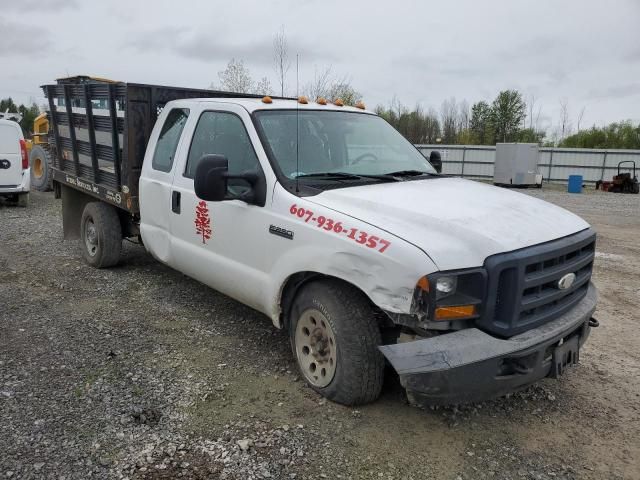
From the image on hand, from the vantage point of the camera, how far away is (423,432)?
11.0 ft

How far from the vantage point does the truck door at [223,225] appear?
4.02 m

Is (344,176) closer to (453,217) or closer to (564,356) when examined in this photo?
(453,217)

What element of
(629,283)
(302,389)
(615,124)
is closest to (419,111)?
(615,124)

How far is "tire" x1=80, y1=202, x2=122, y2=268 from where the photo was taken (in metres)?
6.39

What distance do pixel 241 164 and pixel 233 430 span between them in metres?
1.95

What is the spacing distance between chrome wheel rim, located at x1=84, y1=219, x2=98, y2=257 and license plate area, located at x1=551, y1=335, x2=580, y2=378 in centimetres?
526

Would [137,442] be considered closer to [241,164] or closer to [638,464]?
[241,164]

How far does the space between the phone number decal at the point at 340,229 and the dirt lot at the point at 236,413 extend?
1133mm

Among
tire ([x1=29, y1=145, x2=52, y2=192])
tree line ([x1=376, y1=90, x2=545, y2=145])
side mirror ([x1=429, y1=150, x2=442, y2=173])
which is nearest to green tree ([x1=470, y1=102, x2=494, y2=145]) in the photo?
tree line ([x1=376, y1=90, x2=545, y2=145])

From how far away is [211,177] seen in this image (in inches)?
142

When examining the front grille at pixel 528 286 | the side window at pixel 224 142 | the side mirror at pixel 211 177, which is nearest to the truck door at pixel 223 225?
the side window at pixel 224 142

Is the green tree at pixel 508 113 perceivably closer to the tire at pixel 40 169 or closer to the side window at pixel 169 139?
the tire at pixel 40 169

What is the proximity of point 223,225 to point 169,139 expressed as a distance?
1341mm

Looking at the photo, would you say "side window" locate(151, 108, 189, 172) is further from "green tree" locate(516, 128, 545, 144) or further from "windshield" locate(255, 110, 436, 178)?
"green tree" locate(516, 128, 545, 144)
